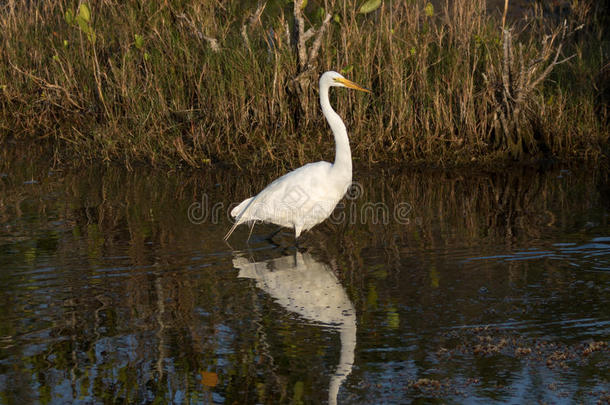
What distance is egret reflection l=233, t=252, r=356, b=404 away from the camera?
4.22 meters

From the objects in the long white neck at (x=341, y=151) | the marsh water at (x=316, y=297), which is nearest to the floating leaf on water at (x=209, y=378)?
the marsh water at (x=316, y=297)

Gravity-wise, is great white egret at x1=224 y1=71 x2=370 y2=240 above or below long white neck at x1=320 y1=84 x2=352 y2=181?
below

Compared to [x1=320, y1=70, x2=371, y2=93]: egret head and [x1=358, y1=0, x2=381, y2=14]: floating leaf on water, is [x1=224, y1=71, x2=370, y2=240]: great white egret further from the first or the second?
[x1=358, y1=0, x2=381, y2=14]: floating leaf on water

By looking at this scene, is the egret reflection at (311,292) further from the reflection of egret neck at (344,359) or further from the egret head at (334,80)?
the egret head at (334,80)

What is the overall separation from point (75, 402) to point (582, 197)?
17.0 feet

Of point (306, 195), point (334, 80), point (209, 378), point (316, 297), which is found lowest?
point (209, 378)

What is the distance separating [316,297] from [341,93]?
392 centimetres

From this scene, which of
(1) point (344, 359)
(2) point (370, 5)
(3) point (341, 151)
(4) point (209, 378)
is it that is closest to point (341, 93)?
(2) point (370, 5)

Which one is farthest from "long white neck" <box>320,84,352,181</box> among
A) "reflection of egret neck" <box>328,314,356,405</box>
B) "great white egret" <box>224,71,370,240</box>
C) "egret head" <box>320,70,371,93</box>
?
"reflection of egret neck" <box>328,314,356,405</box>

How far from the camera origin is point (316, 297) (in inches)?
204

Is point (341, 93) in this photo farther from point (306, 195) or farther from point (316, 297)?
point (316, 297)

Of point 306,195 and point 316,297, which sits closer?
point 316,297

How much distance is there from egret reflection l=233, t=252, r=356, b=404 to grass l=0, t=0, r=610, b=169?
105 inches

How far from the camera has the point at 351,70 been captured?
878 cm
